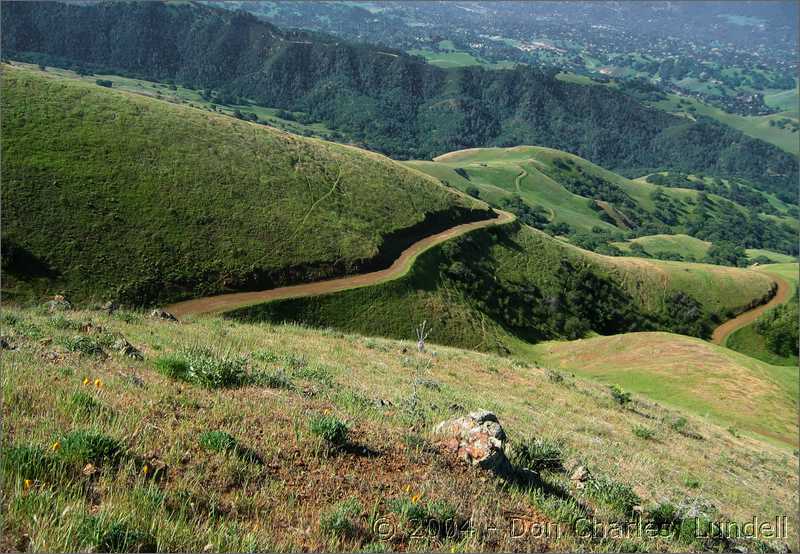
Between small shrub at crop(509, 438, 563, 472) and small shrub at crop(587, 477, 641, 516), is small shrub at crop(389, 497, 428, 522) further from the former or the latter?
small shrub at crop(587, 477, 641, 516)

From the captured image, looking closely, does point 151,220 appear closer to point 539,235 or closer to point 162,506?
point 162,506

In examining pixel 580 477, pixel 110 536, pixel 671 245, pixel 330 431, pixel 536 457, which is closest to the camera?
pixel 110 536

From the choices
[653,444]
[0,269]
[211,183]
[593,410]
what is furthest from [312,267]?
[653,444]

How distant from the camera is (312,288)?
54.2 m

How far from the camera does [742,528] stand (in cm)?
1152

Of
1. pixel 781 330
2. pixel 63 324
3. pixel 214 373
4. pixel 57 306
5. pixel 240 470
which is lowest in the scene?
pixel 781 330

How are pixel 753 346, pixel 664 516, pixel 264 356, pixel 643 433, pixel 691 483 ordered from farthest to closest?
pixel 753 346 → pixel 643 433 → pixel 691 483 → pixel 264 356 → pixel 664 516

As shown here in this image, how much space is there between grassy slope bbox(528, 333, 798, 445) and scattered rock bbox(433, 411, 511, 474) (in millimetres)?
38085

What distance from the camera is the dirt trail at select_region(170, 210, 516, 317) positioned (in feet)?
150

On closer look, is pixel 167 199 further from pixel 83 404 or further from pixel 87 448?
pixel 87 448

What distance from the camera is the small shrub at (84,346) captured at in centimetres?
1057

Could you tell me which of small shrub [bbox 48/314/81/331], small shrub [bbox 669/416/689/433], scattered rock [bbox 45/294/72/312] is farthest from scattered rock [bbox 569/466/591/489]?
small shrub [bbox 669/416/689/433]

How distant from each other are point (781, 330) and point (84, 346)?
97.7 meters

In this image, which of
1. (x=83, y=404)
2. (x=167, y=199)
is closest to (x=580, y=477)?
(x=83, y=404)
